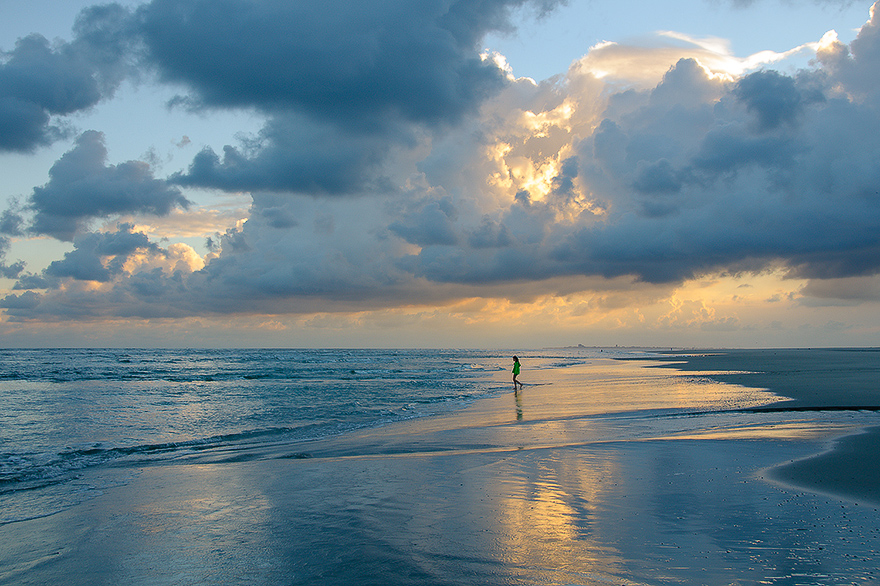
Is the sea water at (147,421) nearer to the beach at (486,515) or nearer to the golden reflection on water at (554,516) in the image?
the beach at (486,515)

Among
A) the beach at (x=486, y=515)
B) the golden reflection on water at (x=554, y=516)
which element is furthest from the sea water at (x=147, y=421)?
the golden reflection on water at (x=554, y=516)

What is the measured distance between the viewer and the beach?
6188 mm

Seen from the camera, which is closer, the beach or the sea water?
the beach

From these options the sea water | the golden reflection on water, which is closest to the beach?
the golden reflection on water

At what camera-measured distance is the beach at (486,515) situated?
244 inches

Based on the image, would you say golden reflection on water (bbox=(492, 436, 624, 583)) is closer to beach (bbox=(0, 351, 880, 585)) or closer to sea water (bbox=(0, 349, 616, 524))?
beach (bbox=(0, 351, 880, 585))

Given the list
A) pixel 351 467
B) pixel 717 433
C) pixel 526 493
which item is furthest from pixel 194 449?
pixel 717 433

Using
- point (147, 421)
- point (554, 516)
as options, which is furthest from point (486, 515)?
point (147, 421)

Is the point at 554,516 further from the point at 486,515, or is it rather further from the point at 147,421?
the point at 147,421

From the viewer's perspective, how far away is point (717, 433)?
49.0ft

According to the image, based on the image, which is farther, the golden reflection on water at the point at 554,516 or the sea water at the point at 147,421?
the sea water at the point at 147,421

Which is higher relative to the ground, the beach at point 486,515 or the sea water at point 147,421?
the beach at point 486,515

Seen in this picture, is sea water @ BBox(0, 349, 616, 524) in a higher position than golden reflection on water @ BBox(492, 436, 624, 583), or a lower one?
lower

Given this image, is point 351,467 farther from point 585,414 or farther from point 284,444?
point 585,414
